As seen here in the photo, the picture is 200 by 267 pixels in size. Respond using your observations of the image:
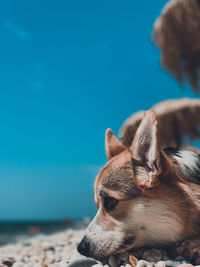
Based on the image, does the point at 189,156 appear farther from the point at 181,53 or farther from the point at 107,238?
the point at 181,53

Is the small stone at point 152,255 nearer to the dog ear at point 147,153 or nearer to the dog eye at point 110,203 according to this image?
the dog eye at point 110,203

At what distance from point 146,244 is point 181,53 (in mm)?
9957

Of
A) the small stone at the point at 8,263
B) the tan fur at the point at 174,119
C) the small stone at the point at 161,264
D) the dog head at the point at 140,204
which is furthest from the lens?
the tan fur at the point at 174,119

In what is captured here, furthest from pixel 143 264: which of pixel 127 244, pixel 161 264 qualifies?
pixel 127 244

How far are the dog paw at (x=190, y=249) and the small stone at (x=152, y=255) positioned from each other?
0.20 metres

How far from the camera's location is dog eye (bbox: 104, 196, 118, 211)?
281 cm

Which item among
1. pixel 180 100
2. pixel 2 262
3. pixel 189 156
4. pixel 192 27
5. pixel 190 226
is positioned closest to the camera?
pixel 190 226

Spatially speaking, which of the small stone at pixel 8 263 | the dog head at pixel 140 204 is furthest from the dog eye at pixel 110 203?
the small stone at pixel 8 263

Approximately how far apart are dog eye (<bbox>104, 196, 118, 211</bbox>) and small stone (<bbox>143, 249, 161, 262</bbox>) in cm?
55

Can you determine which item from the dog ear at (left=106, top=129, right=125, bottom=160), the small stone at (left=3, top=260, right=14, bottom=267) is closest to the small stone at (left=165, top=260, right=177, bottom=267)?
the dog ear at (left=106, top=129, right=125, bottom=160)

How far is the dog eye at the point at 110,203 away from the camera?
281 centimetres

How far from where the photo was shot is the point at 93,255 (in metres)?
2.80

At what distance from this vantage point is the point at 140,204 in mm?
2719

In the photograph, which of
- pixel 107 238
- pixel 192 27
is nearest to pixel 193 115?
pixel 192 27
